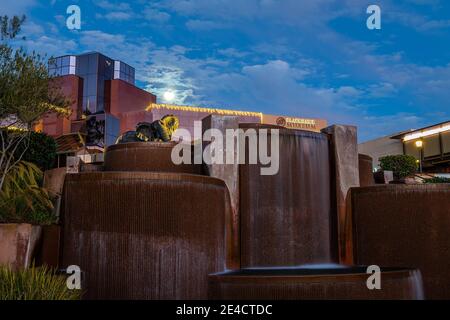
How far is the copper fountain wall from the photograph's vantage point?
10141 millimetres

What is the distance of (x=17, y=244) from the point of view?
10734mm

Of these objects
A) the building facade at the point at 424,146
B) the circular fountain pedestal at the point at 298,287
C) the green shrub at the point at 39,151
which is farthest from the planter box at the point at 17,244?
the building facade at the point at 424,146

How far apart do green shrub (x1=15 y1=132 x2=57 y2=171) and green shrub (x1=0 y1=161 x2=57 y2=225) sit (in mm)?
7381

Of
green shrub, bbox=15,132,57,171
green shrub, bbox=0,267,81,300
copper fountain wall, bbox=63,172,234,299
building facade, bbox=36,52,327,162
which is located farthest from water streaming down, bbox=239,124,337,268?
building facade, bbox=36,52,327,162

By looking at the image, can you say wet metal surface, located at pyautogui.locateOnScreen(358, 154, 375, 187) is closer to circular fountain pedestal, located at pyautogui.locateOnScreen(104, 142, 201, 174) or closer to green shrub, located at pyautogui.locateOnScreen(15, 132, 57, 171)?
circular fountain pedestal, located at pyautogui.locateOnScreen(104, 142, 201, 174)

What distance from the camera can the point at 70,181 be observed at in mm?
10734

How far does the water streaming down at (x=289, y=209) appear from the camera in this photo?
13.1 meters

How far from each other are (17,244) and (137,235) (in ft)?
8.31

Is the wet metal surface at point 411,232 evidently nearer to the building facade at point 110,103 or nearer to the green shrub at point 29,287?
the green shrub at point 29,287

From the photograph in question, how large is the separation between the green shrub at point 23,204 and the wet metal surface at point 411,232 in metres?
7.73

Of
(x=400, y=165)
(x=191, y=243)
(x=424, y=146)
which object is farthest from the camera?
(x=424, y=146)

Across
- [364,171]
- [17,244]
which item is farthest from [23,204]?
[364,171]

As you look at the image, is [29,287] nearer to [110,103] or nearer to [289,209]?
[289,209]

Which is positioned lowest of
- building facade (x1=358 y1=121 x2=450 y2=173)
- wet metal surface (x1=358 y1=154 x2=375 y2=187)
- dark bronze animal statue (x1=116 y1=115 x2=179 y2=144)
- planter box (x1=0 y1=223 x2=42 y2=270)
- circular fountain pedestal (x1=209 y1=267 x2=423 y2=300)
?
circular fountain pedestal (x1=209 y1=267 x2=423 y2=300)
